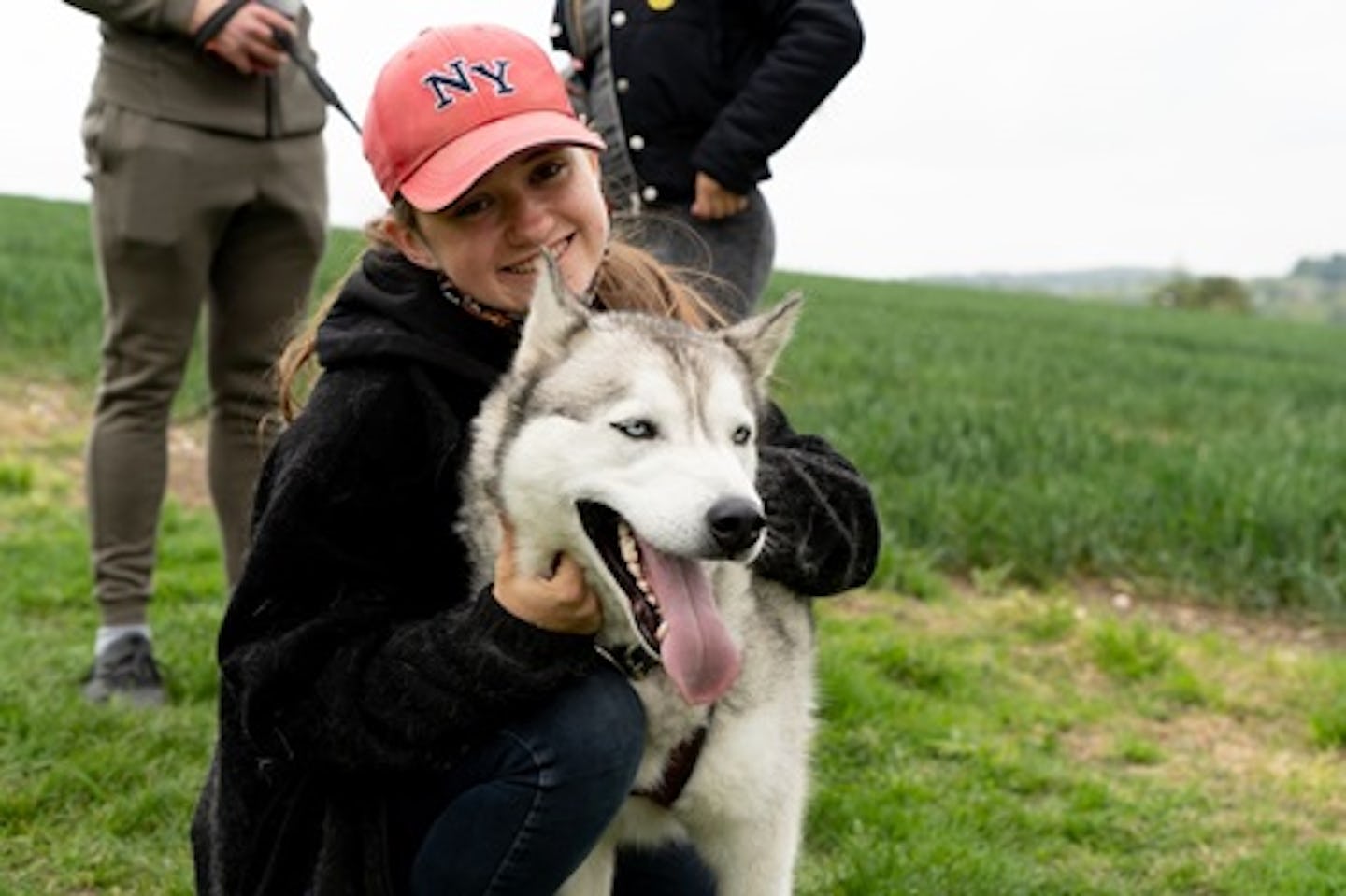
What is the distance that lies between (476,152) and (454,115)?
0.26 feet

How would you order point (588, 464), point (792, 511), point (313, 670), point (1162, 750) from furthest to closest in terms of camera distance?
point (1162, 750)
point (792, 511)
point (313, 670)
point (588, 464)

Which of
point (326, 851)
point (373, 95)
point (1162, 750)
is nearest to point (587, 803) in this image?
point (326, 851)

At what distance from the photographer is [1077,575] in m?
6.69

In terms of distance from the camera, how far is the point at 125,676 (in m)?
4.30

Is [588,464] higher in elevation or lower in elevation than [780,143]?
lower

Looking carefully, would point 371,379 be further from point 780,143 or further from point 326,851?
point 780,143

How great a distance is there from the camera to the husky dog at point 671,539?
6.72 ft

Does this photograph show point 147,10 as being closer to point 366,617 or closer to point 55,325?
point 366,617

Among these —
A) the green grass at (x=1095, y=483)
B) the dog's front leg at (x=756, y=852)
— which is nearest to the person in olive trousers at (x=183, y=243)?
→ the green grass at (x=1095, y=483)

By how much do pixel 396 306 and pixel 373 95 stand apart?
13.5 inches

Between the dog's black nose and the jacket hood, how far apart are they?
2.13ft

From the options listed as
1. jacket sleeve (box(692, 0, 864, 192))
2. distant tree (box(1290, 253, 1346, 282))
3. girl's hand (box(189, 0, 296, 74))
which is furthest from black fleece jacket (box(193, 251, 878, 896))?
distant tree (box(1290, 253, 1346, 282))

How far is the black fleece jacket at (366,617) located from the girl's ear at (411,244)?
24 millimetres

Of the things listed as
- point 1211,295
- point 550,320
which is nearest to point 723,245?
point 550,320
